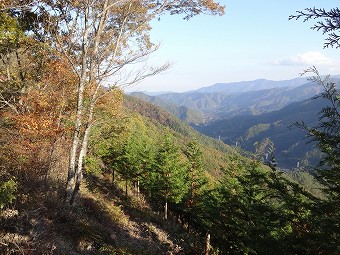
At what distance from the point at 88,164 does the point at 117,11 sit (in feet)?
25.6

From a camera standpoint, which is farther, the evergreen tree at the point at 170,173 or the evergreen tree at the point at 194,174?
the evergreen tree at the point at 194,174

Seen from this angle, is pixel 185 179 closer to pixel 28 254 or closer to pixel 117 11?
pixel 117 11

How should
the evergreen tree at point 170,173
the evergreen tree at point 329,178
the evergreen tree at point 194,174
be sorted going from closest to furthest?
the evergreen tree at point 329,178, the evergreen tree at point 170,173, the evergreen tree at point 194,174

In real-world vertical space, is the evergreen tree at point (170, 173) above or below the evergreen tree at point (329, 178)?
below

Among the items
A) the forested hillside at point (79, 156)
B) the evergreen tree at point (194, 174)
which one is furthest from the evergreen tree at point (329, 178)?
the evergreen tree at point (194, 174)

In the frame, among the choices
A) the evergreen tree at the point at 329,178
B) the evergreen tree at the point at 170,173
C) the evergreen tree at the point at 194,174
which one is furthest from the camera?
the evergreen tree at the point at 194,174

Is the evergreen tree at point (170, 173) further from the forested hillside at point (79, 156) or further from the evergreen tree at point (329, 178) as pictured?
the evergreen tree at point (329, 178)

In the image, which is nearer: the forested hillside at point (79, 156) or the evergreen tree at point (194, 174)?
the forested hillside at point (79, 156)

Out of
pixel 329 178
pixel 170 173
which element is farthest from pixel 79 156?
pixel 170 173

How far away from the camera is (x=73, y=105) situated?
48.5 ft

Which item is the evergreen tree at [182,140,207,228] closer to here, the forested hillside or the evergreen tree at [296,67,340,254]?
the forested hillside

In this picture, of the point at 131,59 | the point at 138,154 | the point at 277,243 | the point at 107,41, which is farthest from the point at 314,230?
the point at 138,154

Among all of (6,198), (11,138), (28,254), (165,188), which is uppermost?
(11,138)

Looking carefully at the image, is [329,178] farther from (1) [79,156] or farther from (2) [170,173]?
(2) [170,173]
